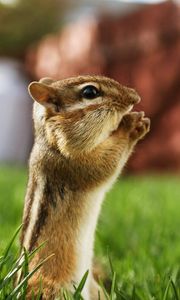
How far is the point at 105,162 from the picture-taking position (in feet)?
8.13

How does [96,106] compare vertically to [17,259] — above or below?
above

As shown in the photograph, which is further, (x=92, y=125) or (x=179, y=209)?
(x=179, y=209)

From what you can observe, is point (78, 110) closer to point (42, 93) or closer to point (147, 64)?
point (42, 93)

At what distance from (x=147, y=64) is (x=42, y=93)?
28.6ft

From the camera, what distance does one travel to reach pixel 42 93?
2412mm

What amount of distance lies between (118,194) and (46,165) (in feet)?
12.5

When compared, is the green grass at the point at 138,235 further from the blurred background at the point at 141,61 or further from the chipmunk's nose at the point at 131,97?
the blurred background at the point at 141,61

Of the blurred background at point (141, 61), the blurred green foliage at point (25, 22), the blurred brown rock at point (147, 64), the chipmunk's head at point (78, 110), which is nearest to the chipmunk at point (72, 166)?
the chipmunk's head at point (78, 110)

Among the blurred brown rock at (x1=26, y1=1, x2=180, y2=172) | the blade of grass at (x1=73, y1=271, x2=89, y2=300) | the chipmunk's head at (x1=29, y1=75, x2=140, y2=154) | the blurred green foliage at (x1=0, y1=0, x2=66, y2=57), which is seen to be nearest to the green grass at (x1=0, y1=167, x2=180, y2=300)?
the blade of grass at (x1=73, y1=271, x2=89, y2=300)

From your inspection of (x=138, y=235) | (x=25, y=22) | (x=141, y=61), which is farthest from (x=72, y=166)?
(x=25, y=22)

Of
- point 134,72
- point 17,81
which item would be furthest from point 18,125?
point 134,72

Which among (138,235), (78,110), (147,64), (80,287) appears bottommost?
(147,64)

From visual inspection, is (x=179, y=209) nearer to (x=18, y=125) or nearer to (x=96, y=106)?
(x=96, y=106)

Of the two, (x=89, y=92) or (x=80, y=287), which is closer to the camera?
(x=80, y=287)
